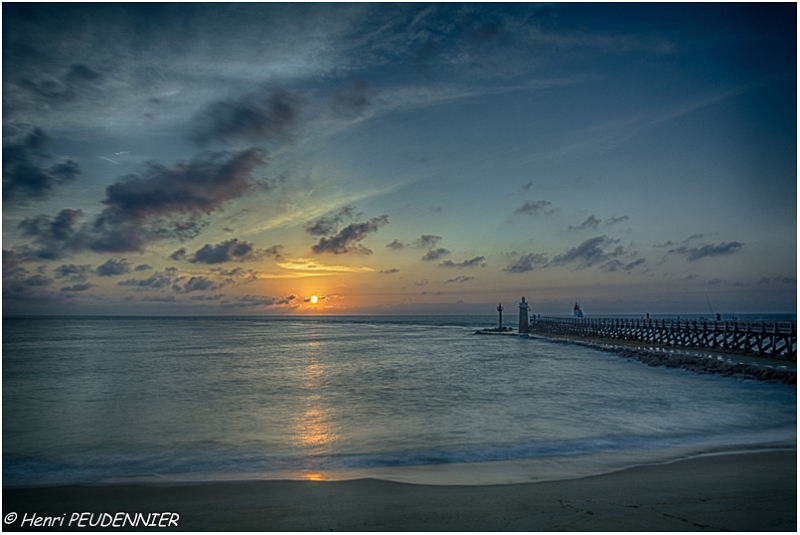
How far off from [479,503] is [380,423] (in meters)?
7.66

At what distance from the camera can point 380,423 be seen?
14.1 metres

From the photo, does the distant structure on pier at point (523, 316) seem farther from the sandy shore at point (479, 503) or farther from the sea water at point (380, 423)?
the sandy shore at point (479, 503)

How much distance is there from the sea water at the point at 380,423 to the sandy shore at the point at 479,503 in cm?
88

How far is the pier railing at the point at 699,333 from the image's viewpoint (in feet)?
81.3

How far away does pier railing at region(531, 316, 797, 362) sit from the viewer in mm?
24781

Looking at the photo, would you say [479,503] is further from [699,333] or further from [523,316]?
[523,316]

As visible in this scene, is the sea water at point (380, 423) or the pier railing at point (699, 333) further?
the pier railing at point (699, 333)

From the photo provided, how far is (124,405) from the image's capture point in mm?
17906

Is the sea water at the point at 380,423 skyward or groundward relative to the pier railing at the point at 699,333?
groundward

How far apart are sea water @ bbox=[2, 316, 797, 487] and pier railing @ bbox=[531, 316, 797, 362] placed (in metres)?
5.74

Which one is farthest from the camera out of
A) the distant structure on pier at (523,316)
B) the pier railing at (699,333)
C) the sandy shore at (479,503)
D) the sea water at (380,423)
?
the distant structure on pier at (523,316)

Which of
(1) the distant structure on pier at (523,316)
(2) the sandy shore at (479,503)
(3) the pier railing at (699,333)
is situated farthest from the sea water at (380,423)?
(1) the distant structure on pier at (523,316)

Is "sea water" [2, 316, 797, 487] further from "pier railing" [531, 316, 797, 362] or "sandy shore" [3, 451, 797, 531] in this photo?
"pier railing" [531, 316, 797, 362]

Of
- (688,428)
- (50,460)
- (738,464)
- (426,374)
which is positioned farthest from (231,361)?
(738,464)
